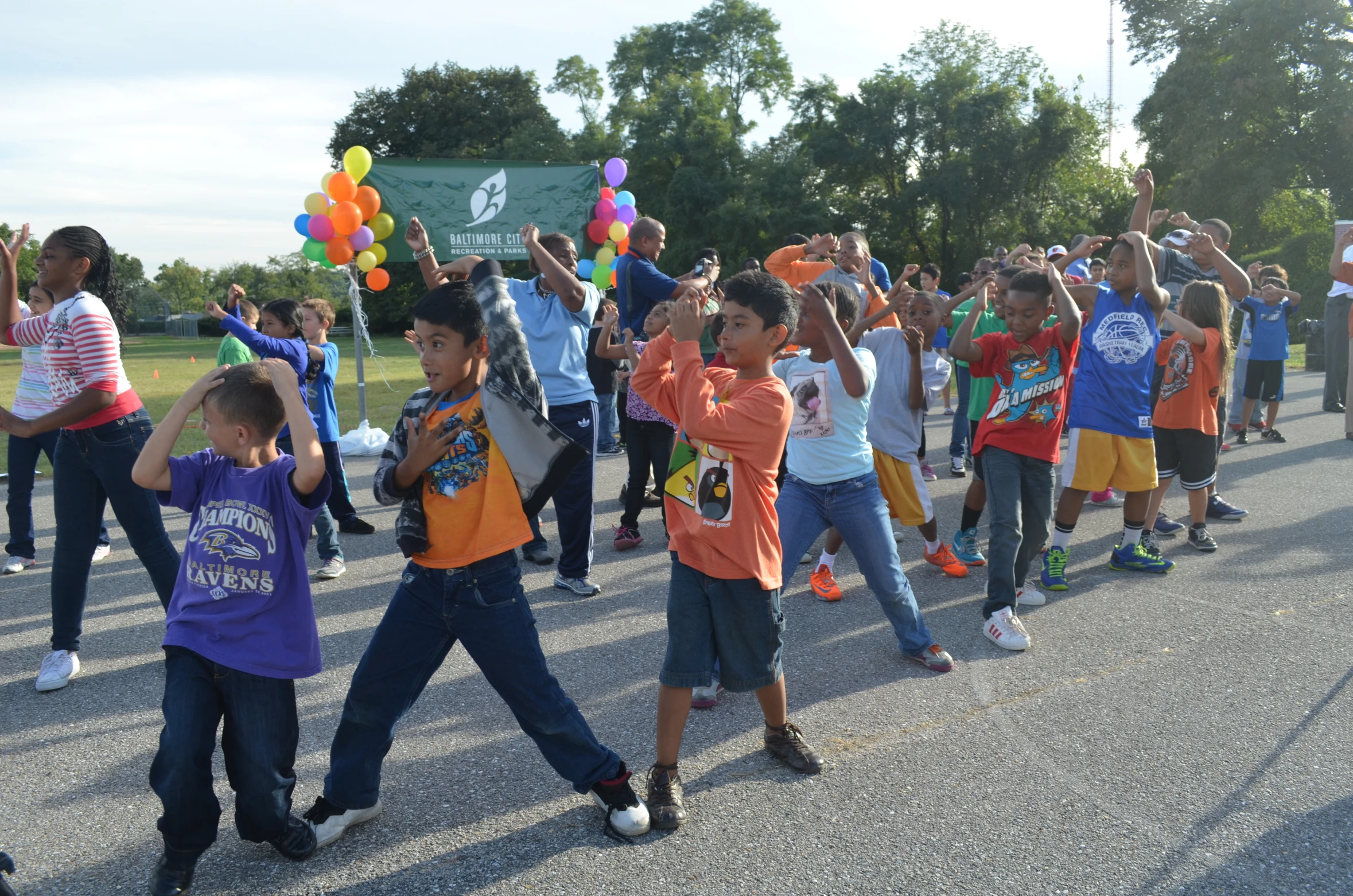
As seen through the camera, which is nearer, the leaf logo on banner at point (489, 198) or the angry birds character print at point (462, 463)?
the angry birds character print at point (462, 463)

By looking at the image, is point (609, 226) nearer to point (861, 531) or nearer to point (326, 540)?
point (326, 540)

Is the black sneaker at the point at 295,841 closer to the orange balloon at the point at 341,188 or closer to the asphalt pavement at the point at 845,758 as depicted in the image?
the asphalt pavement at the point at 845,758

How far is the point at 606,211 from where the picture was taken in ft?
42.7

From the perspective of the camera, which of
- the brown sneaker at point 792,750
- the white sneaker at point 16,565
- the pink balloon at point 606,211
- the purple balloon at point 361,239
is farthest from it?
the pink balloon at point 606,211

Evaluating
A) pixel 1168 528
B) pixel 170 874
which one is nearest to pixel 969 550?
pixel 1168 528

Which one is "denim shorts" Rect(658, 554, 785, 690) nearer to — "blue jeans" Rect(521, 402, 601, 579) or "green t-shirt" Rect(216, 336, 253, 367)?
"blue jeans" Rect(521, 402, 601, 579)

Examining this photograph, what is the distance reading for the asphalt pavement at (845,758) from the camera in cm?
283

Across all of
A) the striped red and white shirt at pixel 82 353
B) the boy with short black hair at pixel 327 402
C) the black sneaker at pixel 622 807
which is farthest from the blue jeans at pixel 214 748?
the boy with short black hair at pixel 327 402

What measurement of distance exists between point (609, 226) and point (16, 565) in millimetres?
8691

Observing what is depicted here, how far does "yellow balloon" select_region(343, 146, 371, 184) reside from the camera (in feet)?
34.8

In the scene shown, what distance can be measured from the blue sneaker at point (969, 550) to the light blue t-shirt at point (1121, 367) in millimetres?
1074

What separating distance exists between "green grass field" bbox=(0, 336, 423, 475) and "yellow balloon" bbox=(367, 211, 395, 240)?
299cm

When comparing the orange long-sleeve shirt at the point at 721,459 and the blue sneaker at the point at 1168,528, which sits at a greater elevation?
the orange long-sleeve shirt at the point at 721,459

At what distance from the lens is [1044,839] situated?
9.75 ft
